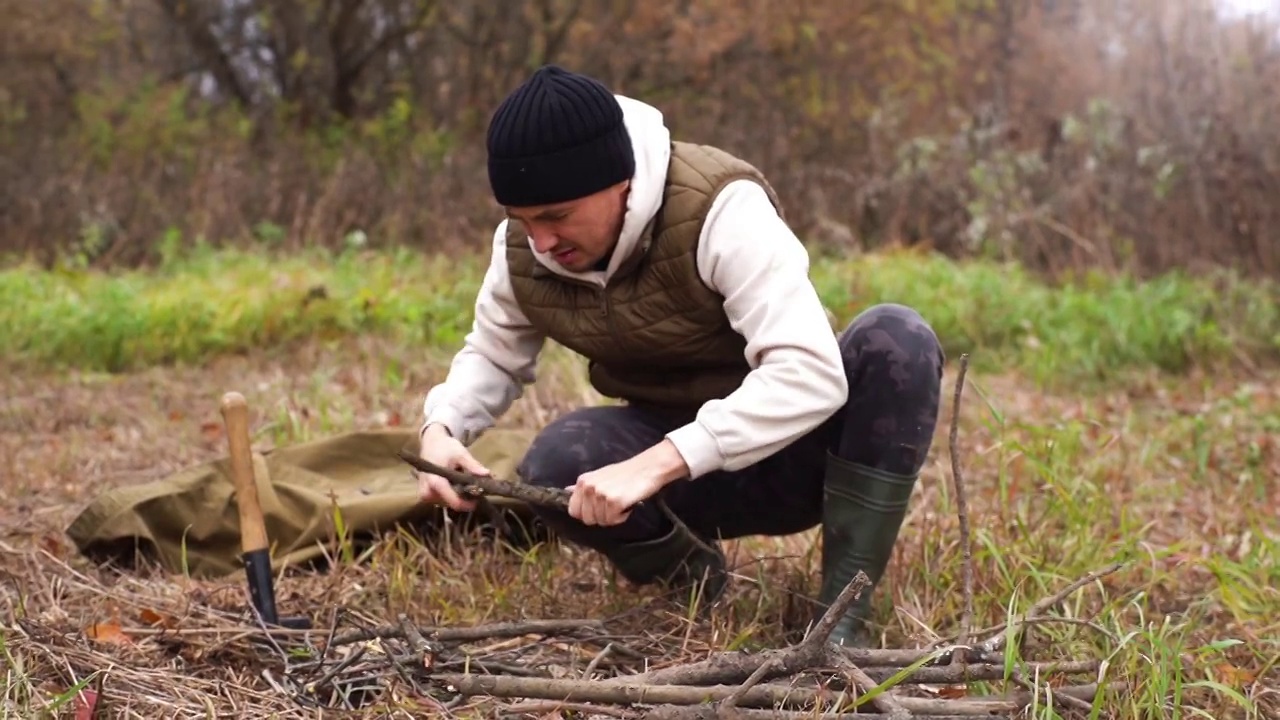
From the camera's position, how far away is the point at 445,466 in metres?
2.37

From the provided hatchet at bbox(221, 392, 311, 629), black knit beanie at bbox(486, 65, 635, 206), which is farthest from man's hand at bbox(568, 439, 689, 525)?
hatchet at bbox(221, 392, 311, 629)

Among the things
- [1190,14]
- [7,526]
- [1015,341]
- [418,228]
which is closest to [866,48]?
[1190,14]

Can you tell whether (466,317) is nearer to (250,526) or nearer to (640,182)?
(250,526)

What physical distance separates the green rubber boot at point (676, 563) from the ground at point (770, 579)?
5cm

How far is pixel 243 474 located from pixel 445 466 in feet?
1.39

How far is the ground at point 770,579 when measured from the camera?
85.1 inches

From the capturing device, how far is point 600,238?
2314 mm

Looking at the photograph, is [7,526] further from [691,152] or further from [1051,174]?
[1051,174]

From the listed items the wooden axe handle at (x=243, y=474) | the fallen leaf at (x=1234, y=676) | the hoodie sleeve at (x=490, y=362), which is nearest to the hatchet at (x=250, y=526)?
the wooden axe handle at (x=243, y=474)

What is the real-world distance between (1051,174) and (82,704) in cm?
764

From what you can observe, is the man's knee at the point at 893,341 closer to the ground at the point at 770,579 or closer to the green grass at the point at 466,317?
the ground at the point at 770,579

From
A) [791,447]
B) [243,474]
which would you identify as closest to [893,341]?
[791,447]

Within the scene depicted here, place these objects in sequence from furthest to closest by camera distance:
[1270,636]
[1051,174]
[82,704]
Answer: [1051,174]
[1270,636]
[82,704]

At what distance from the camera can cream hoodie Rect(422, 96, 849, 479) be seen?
2.16m
